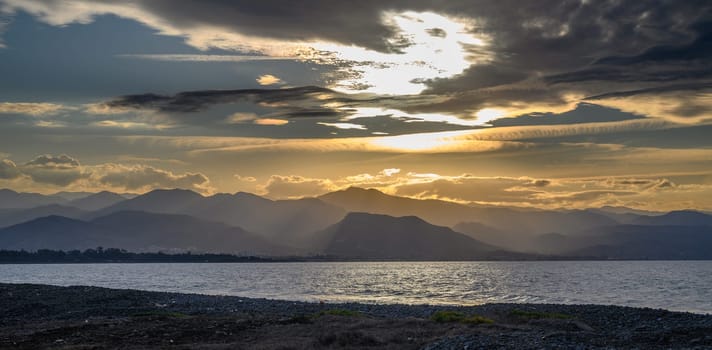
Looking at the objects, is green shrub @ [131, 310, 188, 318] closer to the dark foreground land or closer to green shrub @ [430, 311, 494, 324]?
the dark foreground land

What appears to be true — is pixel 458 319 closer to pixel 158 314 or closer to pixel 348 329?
pixel 348 329

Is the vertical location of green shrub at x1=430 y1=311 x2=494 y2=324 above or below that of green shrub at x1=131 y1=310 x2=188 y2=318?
above

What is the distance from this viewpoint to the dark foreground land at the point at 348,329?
3472cm

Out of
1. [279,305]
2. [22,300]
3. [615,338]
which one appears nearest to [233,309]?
[279,305]

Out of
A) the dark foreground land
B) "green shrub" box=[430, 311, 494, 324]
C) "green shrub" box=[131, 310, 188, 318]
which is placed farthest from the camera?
"green shrub" box=[131, 310, 188, 318]

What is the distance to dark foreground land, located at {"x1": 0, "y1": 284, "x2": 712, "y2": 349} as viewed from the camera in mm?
34719

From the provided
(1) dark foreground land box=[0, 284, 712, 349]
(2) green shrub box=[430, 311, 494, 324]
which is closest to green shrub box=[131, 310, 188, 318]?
(1) dark foreground land box=[0, 284, 712, 349]

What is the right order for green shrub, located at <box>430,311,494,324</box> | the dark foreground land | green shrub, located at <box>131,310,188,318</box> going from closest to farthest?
1. the dark foreground land
2. green shrub, located at <box>430,311,494,324</box>
3. green shrub, located at <box>131,310,188,318</box>

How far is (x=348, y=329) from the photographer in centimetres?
4400

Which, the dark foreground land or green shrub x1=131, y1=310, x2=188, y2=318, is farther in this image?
green shrub x1=131, y1=310, x2=188, y2=318

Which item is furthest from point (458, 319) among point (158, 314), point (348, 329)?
point (158, 314)

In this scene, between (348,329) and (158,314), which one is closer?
(348,329)

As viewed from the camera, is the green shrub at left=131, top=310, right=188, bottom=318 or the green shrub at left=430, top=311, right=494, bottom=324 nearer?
the green shrub at left=430, top=311, right=494, bottom=324

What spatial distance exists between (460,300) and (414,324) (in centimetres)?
5374
